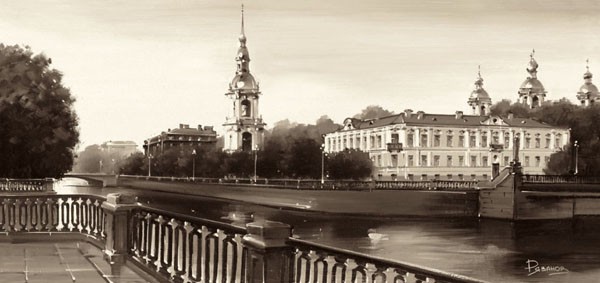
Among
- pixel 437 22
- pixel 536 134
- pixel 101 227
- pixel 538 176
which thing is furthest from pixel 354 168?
pixel 101 227

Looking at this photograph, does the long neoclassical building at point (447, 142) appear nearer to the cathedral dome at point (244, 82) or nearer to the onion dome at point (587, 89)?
the onion dome at point (587, 89)

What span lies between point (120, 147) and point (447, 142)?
29.1ft

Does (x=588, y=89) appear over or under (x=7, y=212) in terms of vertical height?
over

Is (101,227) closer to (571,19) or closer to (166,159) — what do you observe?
(571,19)

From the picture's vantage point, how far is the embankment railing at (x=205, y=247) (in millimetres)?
2180

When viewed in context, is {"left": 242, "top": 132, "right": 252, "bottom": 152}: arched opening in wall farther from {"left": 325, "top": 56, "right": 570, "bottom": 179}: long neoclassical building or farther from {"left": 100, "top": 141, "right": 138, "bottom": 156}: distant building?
{"left": 100, "top": 141, "right": 138, "bottom": 156}: distant building

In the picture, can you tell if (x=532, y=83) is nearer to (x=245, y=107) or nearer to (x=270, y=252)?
(x=245, y=107)

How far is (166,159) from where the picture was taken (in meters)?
16.9

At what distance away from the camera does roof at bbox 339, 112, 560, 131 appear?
12766 millimetres

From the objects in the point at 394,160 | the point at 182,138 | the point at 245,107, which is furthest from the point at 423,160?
the point at 182,138

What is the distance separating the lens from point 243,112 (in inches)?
488

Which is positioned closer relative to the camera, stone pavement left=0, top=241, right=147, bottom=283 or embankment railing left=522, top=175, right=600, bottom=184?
stone pavement left=0, top=241, right=147, bottom=283

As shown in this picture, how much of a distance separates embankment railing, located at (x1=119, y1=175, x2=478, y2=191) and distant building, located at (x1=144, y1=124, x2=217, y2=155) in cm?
250
